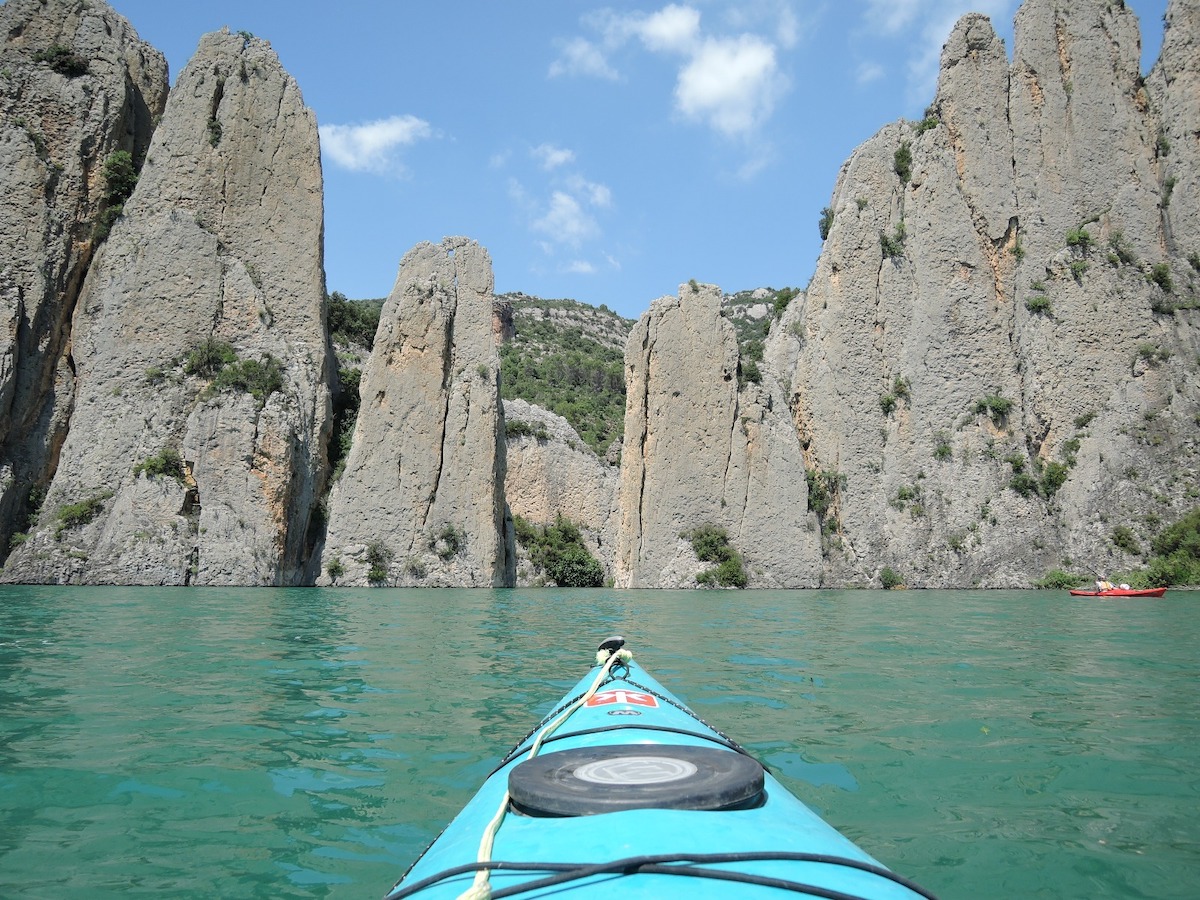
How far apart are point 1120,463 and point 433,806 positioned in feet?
124

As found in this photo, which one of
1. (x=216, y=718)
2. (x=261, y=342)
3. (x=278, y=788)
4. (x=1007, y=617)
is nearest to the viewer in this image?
(x=278, y=788)

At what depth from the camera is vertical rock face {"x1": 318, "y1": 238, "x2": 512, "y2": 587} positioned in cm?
3400

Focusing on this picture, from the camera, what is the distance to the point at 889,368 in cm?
4006

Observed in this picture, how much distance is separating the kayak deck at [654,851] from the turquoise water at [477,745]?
1.42m

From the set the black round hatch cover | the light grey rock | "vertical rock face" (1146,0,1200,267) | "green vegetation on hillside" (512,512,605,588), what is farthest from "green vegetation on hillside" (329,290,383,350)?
the black round hatch cover

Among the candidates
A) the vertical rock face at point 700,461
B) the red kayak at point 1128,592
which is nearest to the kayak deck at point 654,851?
the red kayak at point 1128,592

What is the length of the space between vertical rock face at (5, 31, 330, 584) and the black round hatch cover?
2925cm

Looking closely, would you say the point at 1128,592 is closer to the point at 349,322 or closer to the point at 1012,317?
the point at 1012,317

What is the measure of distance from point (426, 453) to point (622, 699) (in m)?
31.5

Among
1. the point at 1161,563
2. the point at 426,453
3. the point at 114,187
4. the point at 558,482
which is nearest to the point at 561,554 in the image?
the point at 558,482

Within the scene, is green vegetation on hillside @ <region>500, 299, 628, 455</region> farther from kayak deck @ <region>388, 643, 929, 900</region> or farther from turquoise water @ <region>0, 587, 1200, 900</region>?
kayak deck @ <region>388, 643, 929, 900</region>

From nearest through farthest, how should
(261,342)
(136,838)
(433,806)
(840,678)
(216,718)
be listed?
(136,838)
(433,806)
(216,718)
(840,678)
(261,342)

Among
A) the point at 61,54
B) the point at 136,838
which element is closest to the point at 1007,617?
the point at 136,838

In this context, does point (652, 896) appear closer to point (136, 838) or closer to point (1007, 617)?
point (136, 838)
